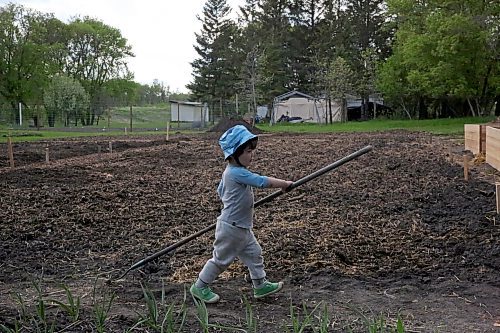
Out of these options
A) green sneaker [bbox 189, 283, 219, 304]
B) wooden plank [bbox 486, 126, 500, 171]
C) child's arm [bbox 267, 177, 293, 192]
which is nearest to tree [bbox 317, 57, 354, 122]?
wooden plank [bbox 486, 126, 500, 171]

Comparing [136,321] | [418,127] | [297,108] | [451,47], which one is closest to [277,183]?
[136,321]

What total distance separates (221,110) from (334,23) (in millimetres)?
16122

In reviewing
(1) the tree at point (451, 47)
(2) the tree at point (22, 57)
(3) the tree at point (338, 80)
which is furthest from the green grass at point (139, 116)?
(1) the tree at point (451, 47)

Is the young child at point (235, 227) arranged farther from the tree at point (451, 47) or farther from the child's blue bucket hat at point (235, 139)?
the tree at point (451, 47)

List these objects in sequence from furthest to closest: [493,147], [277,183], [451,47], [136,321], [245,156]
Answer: [451,47] → [493,147] → [245,156] → [277,183] → [136,321]

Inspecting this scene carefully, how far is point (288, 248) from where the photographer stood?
542 cm

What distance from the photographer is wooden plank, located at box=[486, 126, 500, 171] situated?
9.66m

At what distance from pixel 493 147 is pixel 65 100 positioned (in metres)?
47.6

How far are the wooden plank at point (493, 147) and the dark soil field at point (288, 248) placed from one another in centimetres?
23

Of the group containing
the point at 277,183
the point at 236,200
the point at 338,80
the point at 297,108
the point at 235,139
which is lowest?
the point at 236,200

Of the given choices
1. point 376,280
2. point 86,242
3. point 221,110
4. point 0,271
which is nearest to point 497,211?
point 376,280

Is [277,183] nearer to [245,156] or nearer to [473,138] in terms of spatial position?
[245,156]

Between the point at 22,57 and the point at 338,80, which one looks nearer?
the point at 338,80

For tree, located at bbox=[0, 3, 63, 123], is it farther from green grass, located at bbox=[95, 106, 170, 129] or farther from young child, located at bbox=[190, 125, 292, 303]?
young child, located at bbox=[190, 125, 292, 303]
